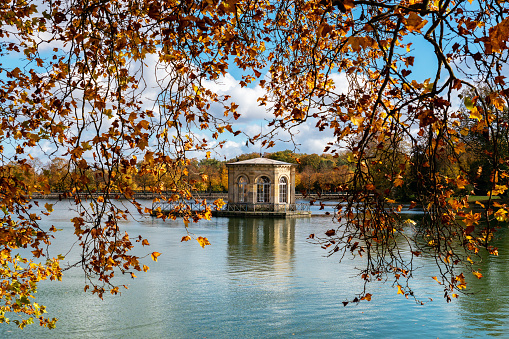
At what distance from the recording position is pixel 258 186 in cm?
3017

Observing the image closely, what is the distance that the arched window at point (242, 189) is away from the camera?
2948 centimetres

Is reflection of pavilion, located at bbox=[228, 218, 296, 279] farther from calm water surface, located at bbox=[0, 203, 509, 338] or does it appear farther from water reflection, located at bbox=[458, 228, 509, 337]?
water reflection, located at bbox=[458, 228, 509, 337]

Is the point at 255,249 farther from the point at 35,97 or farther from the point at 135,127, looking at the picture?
the point at 135,127

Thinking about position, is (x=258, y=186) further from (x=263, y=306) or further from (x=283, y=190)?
(x=263, y=306)

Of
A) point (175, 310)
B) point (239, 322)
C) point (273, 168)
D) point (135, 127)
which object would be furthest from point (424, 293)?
point (273, 168)

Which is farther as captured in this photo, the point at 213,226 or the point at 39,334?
the point at 213,226

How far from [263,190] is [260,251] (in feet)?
48.3

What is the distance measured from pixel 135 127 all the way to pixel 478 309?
7.82 meters

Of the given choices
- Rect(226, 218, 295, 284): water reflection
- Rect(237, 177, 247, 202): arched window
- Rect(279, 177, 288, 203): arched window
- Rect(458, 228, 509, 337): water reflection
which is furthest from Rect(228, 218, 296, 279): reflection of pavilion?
Rect(279, 177, 288, 203): arched window

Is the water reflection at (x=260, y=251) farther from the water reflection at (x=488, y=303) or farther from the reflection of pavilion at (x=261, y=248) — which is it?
the water reflection at (x=488, y=303)

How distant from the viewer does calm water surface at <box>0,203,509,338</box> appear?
7.51 meters

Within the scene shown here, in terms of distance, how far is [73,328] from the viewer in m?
7.61

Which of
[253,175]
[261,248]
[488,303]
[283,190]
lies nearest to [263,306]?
[488,303]

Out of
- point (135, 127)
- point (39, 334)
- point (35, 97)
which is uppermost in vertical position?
point (35, 97)
